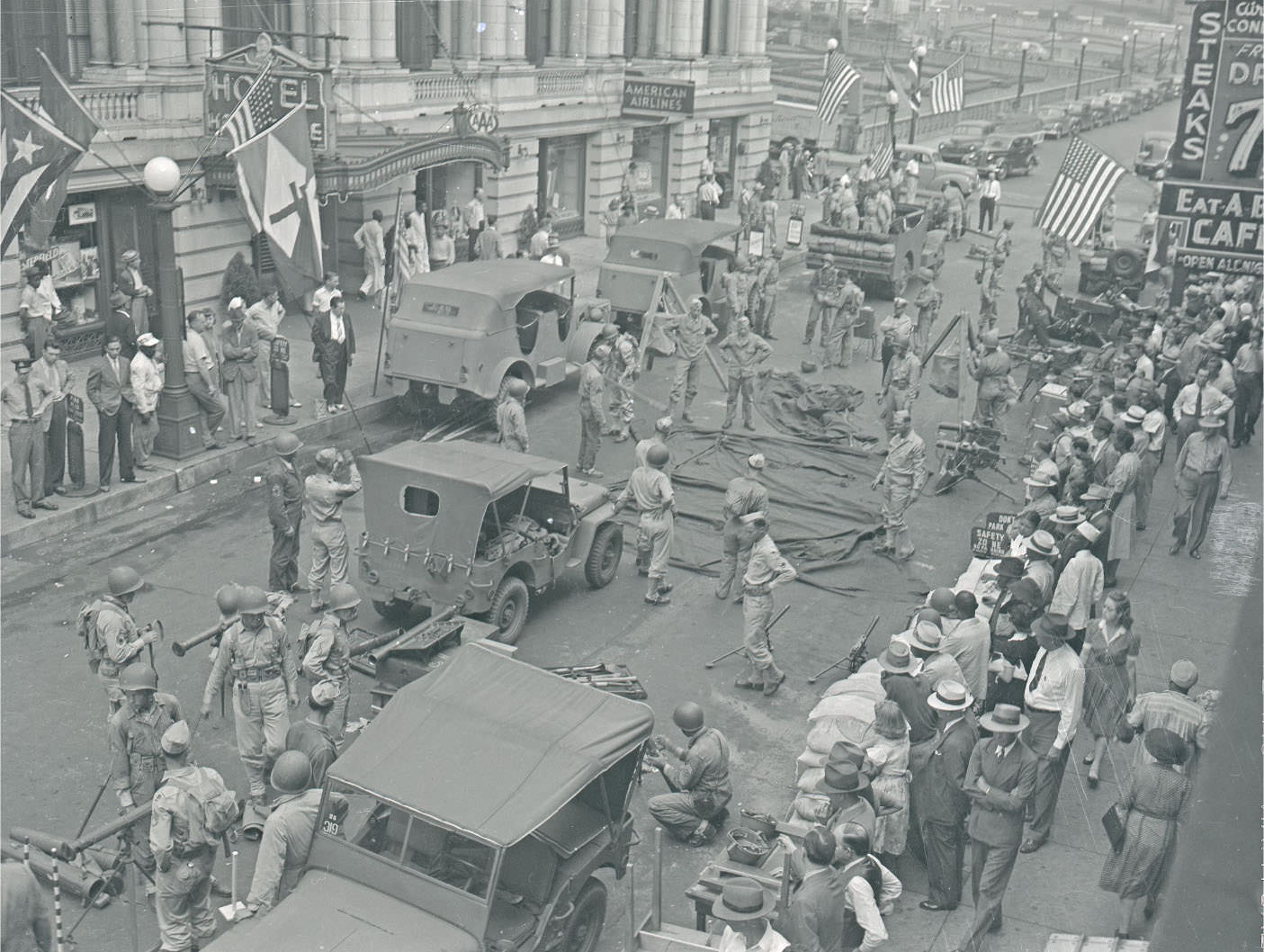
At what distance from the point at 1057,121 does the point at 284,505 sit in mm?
62594

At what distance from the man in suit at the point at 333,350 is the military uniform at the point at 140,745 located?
1047cm

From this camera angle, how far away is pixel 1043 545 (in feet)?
44.9

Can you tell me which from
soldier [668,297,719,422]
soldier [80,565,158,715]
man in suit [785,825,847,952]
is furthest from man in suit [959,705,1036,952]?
soldier [668,297,719,422]

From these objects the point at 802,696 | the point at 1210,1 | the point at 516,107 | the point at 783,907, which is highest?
the point at 1210,1

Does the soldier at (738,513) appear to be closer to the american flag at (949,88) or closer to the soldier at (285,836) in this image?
the soldier at (285,836)

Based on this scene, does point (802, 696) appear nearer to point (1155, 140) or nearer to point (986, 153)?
point (986, 153)

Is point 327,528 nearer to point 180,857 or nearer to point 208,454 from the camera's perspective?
point 208,454

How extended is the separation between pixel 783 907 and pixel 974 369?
13.9m

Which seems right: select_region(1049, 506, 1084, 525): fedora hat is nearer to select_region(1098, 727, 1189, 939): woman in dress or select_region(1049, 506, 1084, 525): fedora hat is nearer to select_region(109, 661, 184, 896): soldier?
select_region(1098, 727, 1189, 939): woman in dress

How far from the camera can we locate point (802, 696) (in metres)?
13.8

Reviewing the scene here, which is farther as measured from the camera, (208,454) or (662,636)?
(208,454)

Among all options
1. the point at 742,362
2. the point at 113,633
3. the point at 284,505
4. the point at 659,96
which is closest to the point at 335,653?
the point at 113,633

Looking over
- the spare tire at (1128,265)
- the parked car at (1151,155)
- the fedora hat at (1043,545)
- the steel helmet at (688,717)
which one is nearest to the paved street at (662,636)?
the steel helmet at (688,717)

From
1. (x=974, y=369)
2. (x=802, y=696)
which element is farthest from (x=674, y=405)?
(x=802, y=696)
